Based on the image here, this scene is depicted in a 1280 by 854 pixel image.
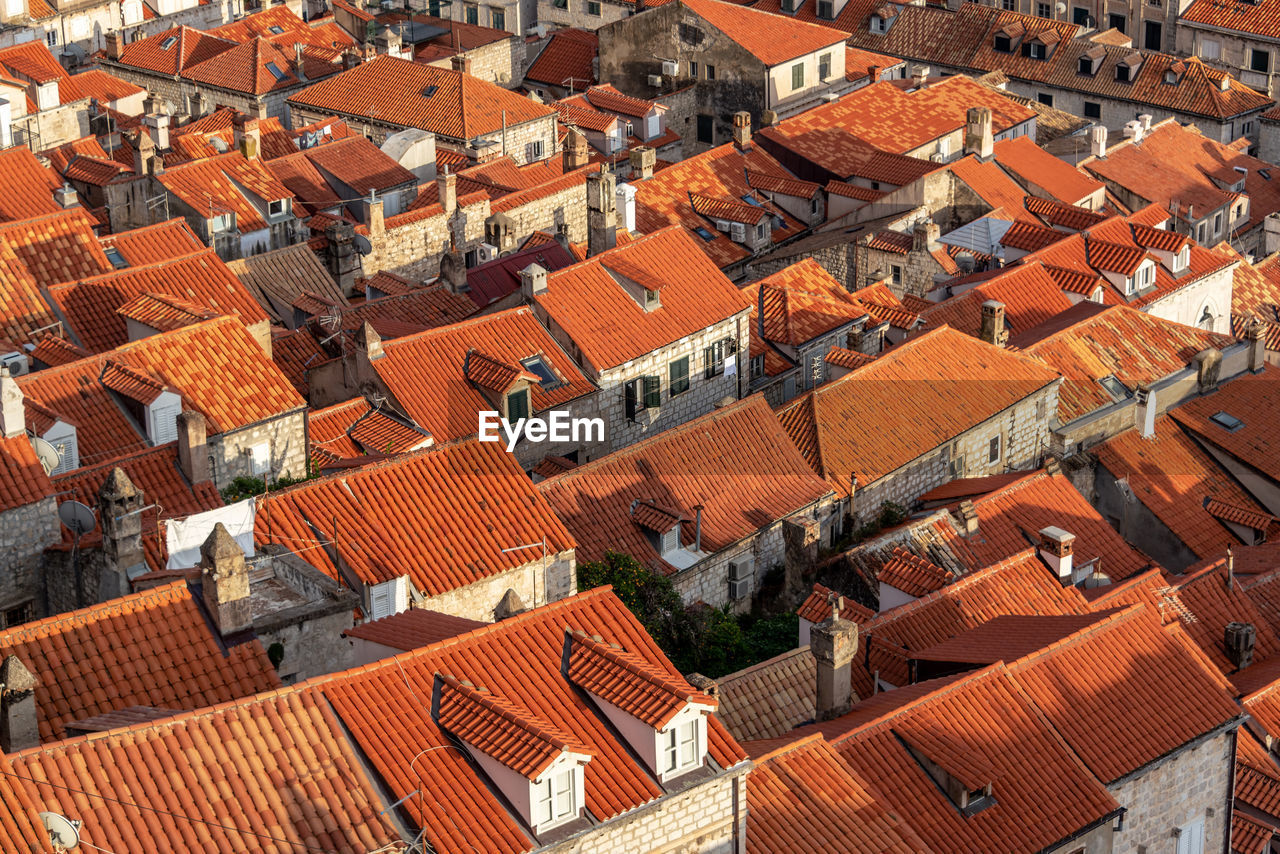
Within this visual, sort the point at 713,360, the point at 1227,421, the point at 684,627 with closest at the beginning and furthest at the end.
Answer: the point at 684,627 < the point at 713,360 < the point at 1227,421


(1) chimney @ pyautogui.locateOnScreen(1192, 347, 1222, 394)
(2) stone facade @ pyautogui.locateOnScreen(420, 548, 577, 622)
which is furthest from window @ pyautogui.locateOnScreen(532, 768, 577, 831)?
(1) chimney @ pyautogui.locateOnScreen(1192, 347, 1222, 394)

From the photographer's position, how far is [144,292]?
6362 cm

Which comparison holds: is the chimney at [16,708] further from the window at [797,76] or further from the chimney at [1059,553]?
→ the window at [797,76]

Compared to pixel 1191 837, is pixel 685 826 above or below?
above

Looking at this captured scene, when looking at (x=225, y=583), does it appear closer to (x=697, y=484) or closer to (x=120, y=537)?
(x=120, y=537)

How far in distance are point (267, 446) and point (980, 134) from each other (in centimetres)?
4631

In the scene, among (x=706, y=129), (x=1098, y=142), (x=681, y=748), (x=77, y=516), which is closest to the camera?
(x=681, y=748)

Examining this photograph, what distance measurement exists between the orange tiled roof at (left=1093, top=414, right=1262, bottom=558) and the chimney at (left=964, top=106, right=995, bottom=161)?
940 inches

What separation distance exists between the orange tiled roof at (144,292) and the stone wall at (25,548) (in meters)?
12.0

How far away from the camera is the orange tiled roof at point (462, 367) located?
208 ft

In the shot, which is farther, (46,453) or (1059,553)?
(1059,553)

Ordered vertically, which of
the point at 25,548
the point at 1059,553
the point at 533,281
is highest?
the point at 25,548

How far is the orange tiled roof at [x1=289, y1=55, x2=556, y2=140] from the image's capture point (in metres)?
96.0

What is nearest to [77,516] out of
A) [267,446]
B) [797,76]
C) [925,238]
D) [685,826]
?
[267,446]
